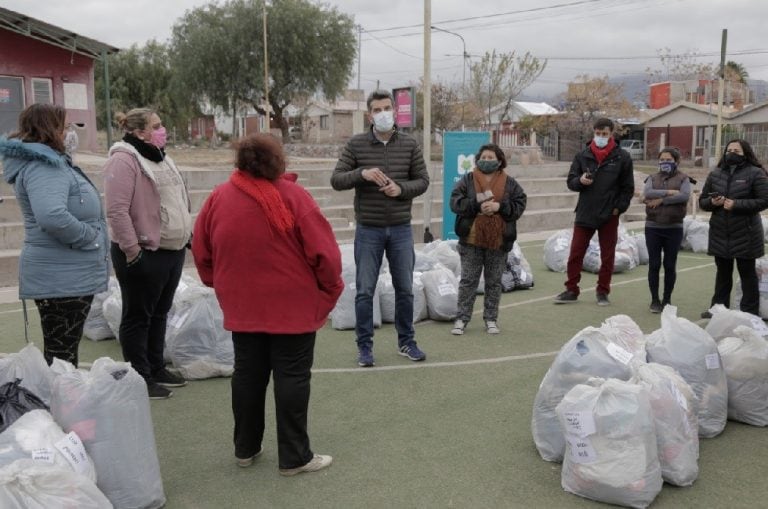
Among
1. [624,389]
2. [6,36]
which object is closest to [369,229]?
[624,389]

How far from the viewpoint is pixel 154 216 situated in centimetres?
425

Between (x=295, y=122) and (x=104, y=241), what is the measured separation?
43.0m

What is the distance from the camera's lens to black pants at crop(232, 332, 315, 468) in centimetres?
329

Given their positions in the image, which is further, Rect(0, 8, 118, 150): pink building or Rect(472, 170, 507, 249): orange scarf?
Rect(0, 8, 118, 150): pink building

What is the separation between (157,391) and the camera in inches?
176

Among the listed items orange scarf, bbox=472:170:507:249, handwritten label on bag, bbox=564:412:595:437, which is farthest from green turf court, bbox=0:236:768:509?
orange scarf, bbox=472:170:507:249

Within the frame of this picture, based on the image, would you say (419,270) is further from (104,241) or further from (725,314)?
(104,241)

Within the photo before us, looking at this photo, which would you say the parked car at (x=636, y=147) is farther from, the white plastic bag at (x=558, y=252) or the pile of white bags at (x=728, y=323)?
the pile of white bags at (x=728, y=323)

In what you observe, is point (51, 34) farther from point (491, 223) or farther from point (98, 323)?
point (491, 223)

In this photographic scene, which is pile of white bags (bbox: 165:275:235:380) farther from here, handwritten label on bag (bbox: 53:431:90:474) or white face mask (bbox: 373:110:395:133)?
handwritten label on bag (bbox: 53:431:90:474)

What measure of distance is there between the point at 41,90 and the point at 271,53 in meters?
A: 15.2

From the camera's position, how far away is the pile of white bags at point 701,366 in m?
3.79

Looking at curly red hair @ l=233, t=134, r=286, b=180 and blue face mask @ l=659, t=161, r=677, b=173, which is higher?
curly red hair @ l=233, t=134, r=286, b=180

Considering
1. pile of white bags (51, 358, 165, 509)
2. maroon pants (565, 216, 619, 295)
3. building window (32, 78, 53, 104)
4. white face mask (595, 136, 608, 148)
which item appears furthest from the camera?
building window (32, 78, 53, 104)
